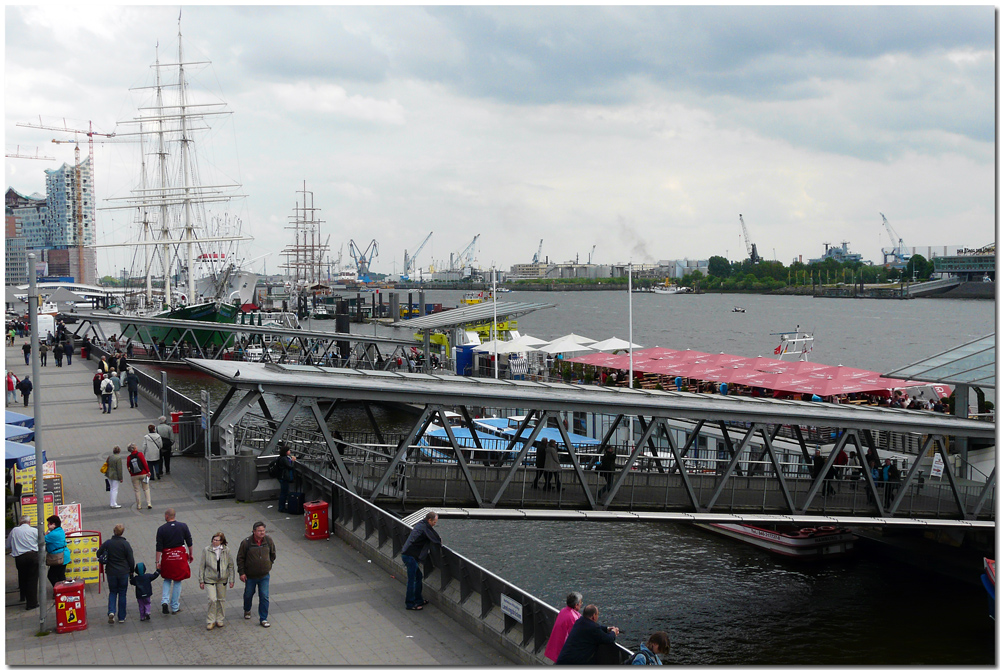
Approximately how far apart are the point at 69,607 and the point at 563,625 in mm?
6395

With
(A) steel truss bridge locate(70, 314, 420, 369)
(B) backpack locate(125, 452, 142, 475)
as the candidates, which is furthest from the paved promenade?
(A) steel truss bridge locate(70, 314, 420, 369)

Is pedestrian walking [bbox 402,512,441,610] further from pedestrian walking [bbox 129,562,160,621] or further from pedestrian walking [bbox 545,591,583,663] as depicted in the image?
pedestrian walking [bbox 129,562,160,621]

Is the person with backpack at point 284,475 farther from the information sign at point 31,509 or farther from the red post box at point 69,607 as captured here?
the red post box at point 69,607

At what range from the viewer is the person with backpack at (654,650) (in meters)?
8.27

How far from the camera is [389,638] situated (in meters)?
10.8

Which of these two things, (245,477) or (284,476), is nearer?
(284,476)

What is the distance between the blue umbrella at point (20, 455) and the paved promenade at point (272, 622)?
163 centimetres

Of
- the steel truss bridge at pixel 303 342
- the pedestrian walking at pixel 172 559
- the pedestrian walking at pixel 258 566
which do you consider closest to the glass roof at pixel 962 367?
the pedestrian walking at pixel 258 566

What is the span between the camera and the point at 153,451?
19.3 meters

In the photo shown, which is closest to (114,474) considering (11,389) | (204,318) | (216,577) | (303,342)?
(216,577)

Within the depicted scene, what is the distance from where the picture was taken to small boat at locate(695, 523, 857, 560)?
2566 centimetres

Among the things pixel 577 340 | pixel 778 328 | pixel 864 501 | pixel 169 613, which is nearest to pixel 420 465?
pixel 169 613

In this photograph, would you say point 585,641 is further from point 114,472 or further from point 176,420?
point 176,420

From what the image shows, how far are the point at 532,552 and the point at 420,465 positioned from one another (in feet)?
26.5
